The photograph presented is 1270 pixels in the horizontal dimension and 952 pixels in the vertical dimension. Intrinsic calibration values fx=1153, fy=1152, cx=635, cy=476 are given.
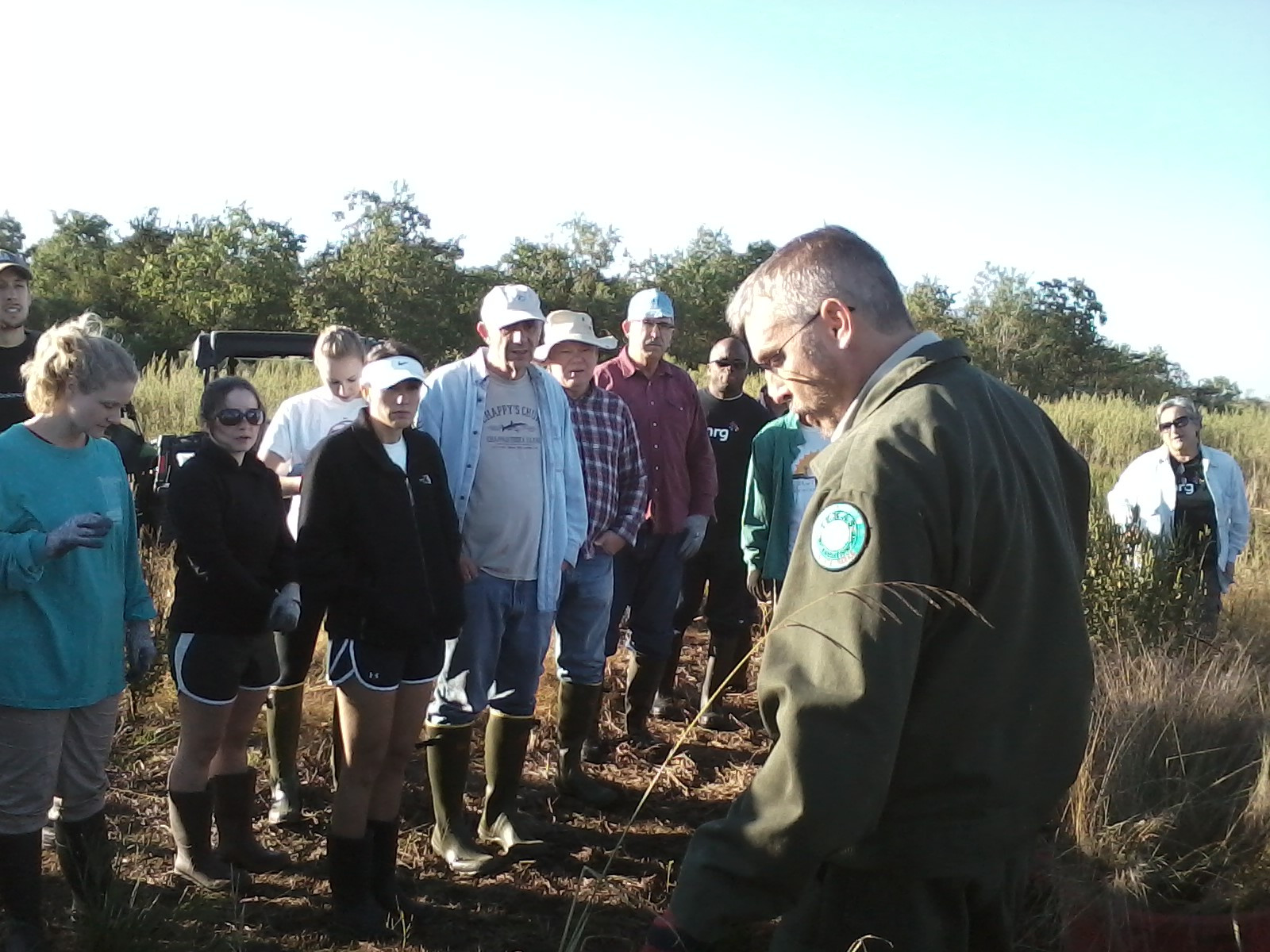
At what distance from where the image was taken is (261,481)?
4.10 meters

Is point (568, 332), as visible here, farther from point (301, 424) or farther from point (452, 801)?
point (452, 801)

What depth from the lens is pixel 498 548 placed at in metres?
4.29

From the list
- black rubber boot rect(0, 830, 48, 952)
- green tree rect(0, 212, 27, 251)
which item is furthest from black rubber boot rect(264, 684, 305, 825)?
green tree rect(0, 212, 27, 251)

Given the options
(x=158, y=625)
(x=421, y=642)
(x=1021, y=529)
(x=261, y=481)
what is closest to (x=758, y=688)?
(x=1021, y=529)

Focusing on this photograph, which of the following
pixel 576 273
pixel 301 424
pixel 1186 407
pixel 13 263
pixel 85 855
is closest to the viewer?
pixel 85 855

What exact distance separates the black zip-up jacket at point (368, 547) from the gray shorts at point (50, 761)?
0.71 metres

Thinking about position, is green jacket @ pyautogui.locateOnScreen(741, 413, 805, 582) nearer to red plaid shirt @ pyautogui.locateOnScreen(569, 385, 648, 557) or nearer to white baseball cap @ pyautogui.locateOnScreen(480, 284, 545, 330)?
red plaid shirt @ pyautogui.locateOnScreen(569, 385, 648, 557)

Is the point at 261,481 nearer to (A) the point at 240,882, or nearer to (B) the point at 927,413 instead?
(A) the point at 240,882

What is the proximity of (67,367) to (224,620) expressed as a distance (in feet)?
3.31

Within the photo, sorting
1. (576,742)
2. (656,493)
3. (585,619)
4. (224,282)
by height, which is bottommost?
(576,742)

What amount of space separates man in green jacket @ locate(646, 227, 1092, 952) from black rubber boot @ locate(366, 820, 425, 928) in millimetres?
2225

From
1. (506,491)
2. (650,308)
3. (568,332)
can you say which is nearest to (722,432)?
(650,308)

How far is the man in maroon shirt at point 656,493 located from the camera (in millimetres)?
5660

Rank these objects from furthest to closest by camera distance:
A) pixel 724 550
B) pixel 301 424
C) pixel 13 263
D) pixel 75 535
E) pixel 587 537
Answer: pixel 724 550
pixel 301 424
pixel 587 537
pixel 13 263
pixel 75 535
